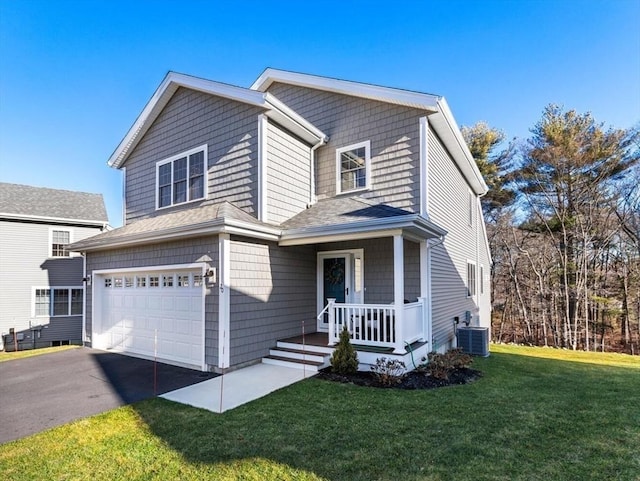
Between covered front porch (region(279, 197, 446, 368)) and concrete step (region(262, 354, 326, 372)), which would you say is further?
concrete step (region(262, 354, 326, 372))

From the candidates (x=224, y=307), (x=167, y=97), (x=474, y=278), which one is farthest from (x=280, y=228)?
(x=474, y=278)

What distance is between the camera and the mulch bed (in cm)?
660

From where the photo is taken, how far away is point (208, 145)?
997 centimetres

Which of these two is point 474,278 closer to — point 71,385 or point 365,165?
point 365,165

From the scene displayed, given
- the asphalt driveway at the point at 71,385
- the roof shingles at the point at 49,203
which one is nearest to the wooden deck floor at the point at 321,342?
the asphalt driveway at the point at 71,385

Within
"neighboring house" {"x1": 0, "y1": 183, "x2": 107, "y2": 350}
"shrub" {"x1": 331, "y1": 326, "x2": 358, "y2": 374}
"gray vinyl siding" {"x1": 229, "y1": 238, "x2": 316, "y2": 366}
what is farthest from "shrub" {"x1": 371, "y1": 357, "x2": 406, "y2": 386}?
"neighboring house" {"x1": 0, "y1": 183, "x2": 107, "y2": 350}

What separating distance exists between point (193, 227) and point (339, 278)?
4.04 meters

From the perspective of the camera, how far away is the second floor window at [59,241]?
56.7 ft

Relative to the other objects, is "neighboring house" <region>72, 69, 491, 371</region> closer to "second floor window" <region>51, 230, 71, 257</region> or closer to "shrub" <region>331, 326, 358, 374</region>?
"shrub" <region>331, 326, 358, 374</region>

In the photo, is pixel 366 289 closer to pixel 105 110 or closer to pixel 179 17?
pixel 179 17

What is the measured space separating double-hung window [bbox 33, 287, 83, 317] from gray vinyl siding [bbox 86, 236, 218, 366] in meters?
8.32

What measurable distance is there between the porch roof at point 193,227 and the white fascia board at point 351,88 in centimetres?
443

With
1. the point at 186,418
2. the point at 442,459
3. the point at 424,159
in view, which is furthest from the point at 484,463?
the point at 424,159

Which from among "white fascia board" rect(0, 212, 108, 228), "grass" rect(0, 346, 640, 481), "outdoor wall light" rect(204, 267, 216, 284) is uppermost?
"white fascia board" rect(0, 212, 108, 228)
